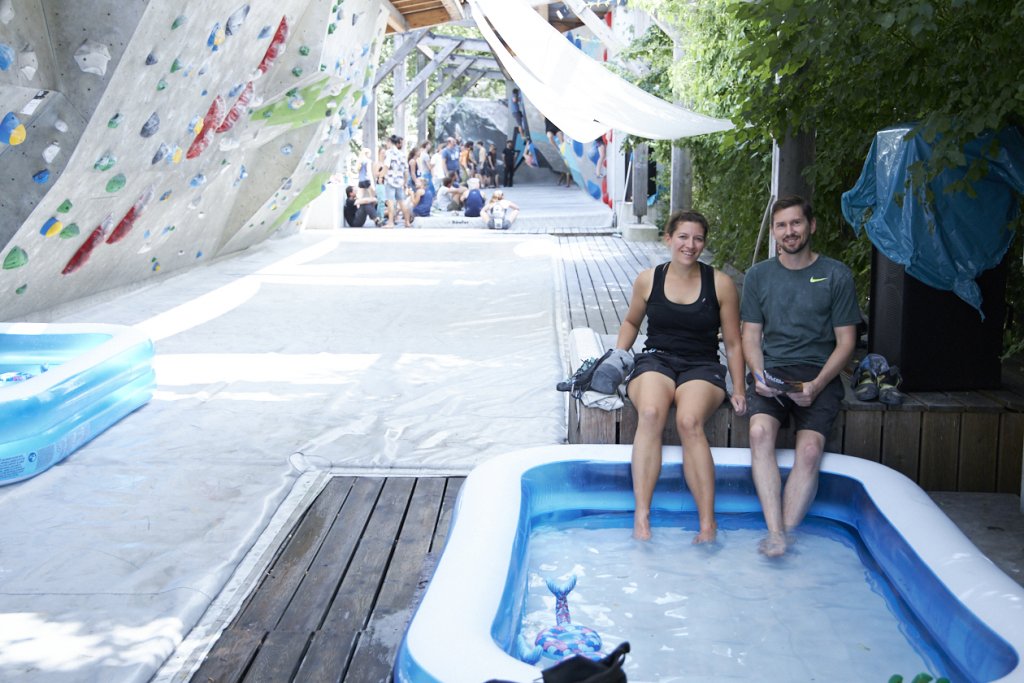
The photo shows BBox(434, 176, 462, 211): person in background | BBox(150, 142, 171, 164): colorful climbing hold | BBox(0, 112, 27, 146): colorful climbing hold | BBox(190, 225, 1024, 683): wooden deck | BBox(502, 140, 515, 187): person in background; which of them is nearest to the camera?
BBox(190, 225, 1024, 683): wooden deck

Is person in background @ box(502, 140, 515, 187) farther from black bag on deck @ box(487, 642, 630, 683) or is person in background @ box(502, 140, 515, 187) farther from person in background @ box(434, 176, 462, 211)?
black bag on deck @ box(487, 642, 630, 683)

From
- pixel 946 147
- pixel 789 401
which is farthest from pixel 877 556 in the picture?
pixel 946 147

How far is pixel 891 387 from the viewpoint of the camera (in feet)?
12.3

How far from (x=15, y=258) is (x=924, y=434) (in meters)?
4.59

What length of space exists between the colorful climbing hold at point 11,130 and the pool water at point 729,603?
287 centimetres

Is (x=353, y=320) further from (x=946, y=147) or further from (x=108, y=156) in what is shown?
(x=946, y=147)

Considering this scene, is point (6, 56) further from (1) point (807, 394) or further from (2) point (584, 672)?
(2) point (584, 672)

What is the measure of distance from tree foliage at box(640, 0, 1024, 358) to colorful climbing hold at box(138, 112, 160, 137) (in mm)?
3171

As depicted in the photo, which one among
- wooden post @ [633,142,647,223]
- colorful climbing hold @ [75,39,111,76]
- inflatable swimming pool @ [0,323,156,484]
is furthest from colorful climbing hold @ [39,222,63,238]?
wooden post @ [633,142,647,223]

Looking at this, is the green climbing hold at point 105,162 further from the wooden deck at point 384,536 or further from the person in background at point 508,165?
the person in background at point 508,165

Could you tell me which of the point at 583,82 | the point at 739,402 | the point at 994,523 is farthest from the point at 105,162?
the point at 994,523

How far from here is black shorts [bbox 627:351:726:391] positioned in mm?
3553

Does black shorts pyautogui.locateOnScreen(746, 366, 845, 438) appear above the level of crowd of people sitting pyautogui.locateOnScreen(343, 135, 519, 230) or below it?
below

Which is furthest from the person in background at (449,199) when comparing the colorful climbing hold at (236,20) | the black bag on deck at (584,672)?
the black bag on deck at (584,672)
